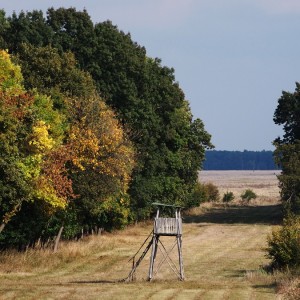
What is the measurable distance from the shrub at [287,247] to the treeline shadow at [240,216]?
45841 millimetres

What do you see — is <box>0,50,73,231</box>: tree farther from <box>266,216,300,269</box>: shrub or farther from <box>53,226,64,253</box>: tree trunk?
<box>266,216,300,269</box>: shrub

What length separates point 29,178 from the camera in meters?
44.6

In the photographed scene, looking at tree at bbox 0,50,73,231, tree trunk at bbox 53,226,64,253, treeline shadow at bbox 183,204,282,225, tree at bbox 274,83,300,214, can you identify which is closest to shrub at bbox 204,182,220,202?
treeline shadow at bbox 183,204,282,225

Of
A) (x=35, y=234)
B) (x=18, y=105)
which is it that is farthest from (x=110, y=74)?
(x=18, y=105)

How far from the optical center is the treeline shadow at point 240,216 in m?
90.0

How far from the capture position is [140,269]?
151 feet

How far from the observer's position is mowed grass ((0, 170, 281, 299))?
33.1 metres

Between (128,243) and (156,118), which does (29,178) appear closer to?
(128,243)

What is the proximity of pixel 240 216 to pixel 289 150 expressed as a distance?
17.3 metres

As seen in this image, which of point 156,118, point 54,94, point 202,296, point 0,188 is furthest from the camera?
point 156,118

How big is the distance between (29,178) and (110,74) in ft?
82.4

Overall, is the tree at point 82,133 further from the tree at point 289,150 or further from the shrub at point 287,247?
the tree at point 289,150

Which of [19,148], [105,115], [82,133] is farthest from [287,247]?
[105,115]

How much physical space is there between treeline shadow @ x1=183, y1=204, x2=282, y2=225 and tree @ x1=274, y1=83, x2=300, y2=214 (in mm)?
7010
